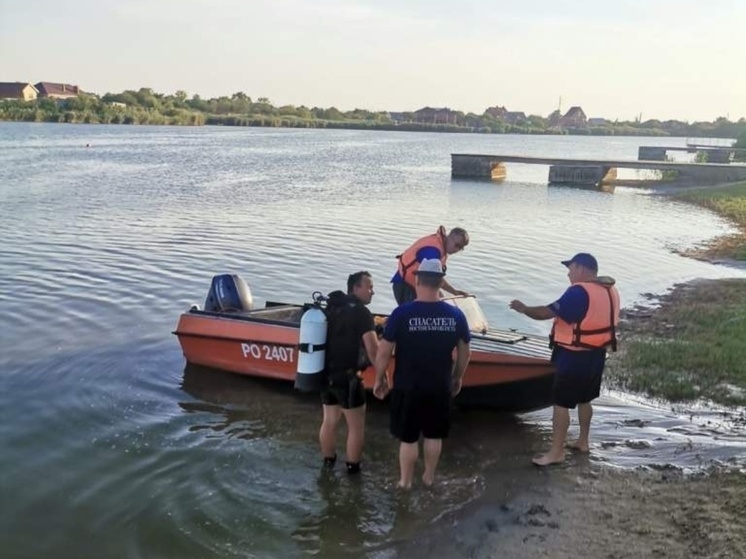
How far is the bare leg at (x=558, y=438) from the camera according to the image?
680 centimetres

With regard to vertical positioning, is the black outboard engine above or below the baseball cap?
below

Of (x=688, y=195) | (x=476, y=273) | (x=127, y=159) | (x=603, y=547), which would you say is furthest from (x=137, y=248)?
(x=127, y=159)

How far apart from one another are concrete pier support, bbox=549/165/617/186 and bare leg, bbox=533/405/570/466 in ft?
126

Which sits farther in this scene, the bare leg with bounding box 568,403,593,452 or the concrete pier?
the concrete pier

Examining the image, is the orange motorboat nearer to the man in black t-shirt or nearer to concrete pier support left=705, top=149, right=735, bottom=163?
the man in black t-shirt

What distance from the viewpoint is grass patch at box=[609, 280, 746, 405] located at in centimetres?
861

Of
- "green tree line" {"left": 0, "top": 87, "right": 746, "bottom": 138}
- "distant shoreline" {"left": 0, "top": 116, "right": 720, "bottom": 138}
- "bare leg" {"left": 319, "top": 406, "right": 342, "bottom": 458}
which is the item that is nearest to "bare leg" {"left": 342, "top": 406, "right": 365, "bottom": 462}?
"bare leg" {"left": 319, "top": 406, "right": 342, "bottom": 458}

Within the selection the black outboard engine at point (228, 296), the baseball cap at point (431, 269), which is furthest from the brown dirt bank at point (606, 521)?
the black outboard engine at point (228, 296)

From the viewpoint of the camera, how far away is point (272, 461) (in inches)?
282

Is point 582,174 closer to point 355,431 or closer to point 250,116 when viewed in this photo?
point 355,431

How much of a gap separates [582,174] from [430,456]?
39936mm

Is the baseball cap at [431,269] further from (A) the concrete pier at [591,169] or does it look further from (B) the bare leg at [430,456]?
(A) the concrete pier at [591,169]

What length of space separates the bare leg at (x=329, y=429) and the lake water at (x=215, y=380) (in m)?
0.20

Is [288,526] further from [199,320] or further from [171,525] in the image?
[199,320]
